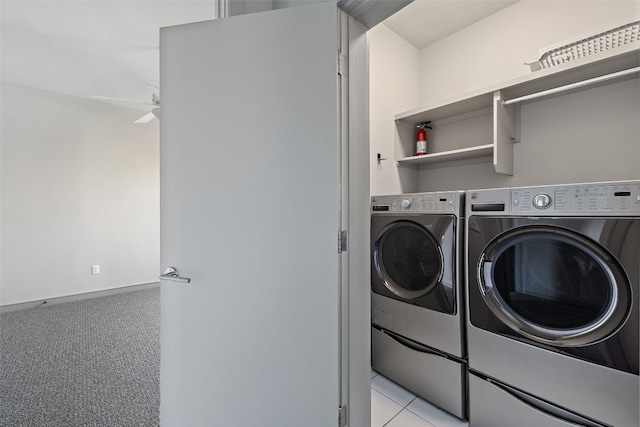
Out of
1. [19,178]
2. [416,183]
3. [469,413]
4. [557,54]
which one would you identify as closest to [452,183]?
[416,183]

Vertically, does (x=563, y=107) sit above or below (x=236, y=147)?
above

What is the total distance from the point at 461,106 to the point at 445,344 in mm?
1655

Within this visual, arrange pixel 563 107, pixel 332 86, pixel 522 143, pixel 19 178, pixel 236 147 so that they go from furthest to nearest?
pixel 19 178, pixel 522 143, pixel 563 107, pixel 236 147, pixel 332 86

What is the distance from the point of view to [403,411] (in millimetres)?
1638

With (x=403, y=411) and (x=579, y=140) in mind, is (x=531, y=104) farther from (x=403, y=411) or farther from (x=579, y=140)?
(x=403, y=411)

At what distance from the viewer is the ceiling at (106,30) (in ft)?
6.91

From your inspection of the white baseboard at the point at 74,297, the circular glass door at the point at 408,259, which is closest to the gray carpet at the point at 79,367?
the white baseboard at the point at 74,297

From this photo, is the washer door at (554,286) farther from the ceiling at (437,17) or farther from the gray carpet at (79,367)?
the gray carpet at (79,367)

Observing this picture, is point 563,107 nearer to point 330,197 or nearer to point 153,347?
point 330,197

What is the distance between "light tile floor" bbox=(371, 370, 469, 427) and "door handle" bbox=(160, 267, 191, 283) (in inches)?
50.9

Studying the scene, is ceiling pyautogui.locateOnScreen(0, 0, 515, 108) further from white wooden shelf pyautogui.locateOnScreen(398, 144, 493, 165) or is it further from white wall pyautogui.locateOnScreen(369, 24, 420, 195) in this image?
white wooden shelf pyautogui.locateOnScreen(398, 144, 493, 165)

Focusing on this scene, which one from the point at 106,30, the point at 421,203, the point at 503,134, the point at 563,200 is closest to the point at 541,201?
the point at 563,200

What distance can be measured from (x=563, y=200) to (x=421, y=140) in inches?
51.2

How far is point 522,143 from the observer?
1972mm
